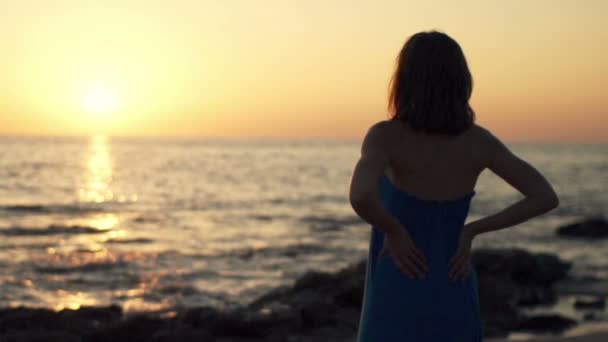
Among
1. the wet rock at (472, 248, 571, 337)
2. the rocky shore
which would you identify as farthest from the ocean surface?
the rocky shore

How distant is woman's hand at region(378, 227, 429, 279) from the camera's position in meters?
2.49

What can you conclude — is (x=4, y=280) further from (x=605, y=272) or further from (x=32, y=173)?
(x=32, y=173)

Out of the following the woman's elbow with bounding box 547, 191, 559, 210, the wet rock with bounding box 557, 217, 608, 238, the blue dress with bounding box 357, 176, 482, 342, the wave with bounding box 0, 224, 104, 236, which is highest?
the woman's elbow with bounding box 547, 191, 559, 210

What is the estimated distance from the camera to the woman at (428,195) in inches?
97.3

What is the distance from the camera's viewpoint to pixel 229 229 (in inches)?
1113

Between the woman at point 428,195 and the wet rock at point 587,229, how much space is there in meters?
23.2

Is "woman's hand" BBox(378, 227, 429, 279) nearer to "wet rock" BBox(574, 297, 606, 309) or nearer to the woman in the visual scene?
the woman

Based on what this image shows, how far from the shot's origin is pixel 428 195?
2.53 metres

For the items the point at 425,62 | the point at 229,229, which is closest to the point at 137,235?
the point at 229,229

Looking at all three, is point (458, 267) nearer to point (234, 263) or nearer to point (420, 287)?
point (420, 287)

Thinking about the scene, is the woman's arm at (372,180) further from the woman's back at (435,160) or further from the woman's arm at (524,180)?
the woman's arm at (524,180)

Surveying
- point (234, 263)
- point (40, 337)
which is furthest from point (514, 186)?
point (234, 263)

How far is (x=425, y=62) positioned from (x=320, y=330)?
7.81 m

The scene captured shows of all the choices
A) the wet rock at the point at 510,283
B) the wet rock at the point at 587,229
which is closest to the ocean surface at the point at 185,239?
the wet rock at the point at 587,229
